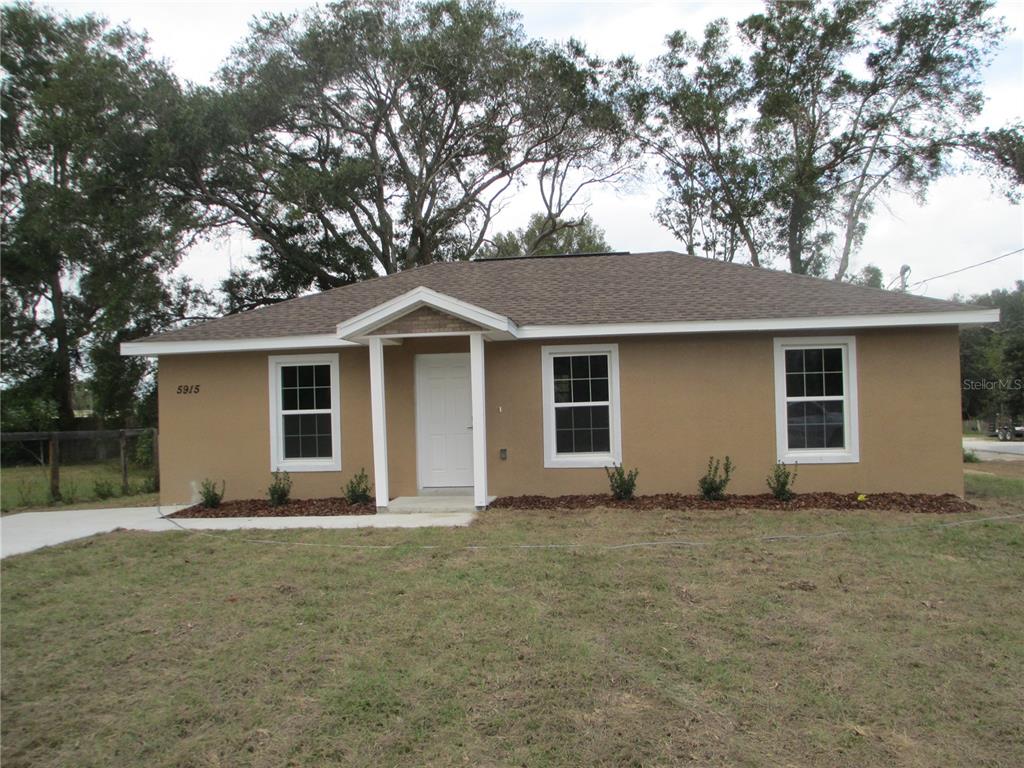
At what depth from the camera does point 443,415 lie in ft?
35.4

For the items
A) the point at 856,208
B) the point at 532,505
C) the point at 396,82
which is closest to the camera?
the point at 532,505

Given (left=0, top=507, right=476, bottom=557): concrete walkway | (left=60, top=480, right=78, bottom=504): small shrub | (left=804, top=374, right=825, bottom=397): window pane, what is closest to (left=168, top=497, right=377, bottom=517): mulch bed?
(left=0, top=507, right=476, bottom=557): concrete walkway

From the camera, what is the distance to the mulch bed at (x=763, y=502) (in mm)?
9219

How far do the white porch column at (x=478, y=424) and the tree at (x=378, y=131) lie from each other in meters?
13.5

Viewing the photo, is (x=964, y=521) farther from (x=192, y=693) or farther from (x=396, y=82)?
(x=396, y=82)

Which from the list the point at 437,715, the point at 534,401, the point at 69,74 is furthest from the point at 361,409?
the point at 69,74

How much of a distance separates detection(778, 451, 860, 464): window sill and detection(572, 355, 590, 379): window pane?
3024 millimetres

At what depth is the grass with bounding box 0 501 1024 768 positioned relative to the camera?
3.53m

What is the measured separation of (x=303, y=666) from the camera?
4406 millimetres

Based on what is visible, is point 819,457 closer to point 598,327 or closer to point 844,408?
point 844,408

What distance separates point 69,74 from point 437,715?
894 inches

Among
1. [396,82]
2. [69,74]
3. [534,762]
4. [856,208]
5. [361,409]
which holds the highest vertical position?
[396,82]

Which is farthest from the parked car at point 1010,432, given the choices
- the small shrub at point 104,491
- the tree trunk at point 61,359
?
the tree trunk at point 61,359

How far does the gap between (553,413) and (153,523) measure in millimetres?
5650
